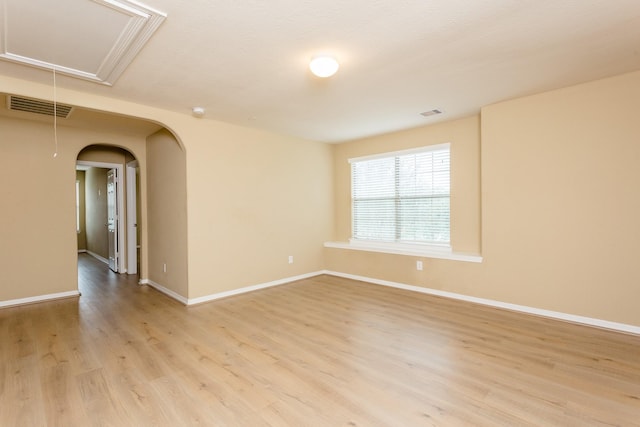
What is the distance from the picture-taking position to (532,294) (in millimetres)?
3523

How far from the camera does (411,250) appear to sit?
185 inches

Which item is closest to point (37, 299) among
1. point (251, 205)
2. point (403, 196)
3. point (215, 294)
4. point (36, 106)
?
point (215, 294)

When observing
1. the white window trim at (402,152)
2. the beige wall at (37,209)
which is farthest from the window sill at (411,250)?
the beige wall at (37,209)

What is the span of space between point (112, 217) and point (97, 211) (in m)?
1.86

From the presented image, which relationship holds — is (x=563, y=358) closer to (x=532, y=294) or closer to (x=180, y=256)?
(x=532, y=294)

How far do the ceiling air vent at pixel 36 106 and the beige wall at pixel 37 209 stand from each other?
2.37ft

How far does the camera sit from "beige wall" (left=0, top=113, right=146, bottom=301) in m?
4.12

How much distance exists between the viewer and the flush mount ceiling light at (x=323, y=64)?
2.48m

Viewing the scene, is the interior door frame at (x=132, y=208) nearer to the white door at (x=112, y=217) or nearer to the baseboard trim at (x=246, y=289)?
the white door at (x=112, y=217)

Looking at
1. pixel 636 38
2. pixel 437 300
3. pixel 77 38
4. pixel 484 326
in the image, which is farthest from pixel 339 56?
pixel 437 300

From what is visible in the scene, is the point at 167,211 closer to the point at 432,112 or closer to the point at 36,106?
the point at 36,106

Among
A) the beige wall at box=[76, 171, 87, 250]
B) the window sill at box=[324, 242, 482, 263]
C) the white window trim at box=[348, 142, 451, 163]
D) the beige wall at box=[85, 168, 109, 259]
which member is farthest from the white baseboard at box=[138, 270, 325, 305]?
the beige wall at box=[76, 171, 87, 250]

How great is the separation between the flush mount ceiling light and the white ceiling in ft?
0.23

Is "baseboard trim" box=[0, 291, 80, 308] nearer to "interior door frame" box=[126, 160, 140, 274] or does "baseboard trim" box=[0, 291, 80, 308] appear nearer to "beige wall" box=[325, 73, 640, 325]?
"interior door frame" box=[126, 160, 140, 274]
